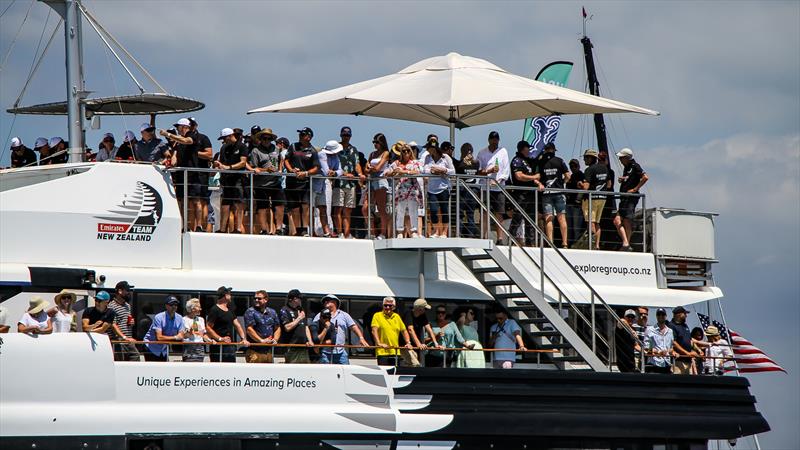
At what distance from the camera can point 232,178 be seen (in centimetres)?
2083

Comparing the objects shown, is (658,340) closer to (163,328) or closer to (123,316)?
(163,328)

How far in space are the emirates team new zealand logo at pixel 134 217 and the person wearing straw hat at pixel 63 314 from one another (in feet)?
4.87

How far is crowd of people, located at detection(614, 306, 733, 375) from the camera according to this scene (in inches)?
842

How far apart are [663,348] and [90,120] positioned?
8.93 m

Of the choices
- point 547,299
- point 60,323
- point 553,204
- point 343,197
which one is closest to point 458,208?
point 343,197

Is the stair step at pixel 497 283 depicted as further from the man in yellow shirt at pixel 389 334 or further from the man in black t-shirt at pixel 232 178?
the man in black t-shirt at pixel 232 178

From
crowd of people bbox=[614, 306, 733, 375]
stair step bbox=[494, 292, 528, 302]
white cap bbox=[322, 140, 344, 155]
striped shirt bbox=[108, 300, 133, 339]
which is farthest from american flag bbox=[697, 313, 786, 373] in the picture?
striped shirt bbox=[108, 300, 133, 339]

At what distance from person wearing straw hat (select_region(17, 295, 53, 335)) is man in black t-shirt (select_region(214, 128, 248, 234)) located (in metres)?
3.36

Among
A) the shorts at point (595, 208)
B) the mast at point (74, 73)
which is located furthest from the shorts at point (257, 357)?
the shorts at point (595, 208)

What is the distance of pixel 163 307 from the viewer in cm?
1955

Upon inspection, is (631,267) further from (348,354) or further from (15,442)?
(15,442)

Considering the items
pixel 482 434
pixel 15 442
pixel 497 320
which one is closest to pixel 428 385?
pixel 482 434

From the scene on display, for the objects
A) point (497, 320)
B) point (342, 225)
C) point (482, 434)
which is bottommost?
point (482, 434)

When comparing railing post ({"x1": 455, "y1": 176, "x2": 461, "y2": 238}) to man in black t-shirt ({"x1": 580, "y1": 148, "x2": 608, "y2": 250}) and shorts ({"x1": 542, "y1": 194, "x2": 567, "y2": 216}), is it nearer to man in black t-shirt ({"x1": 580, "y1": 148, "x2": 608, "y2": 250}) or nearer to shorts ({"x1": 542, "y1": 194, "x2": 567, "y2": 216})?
shorts ({"x1": 542, "y1": 194, "x2": 567, "y2": 216})
